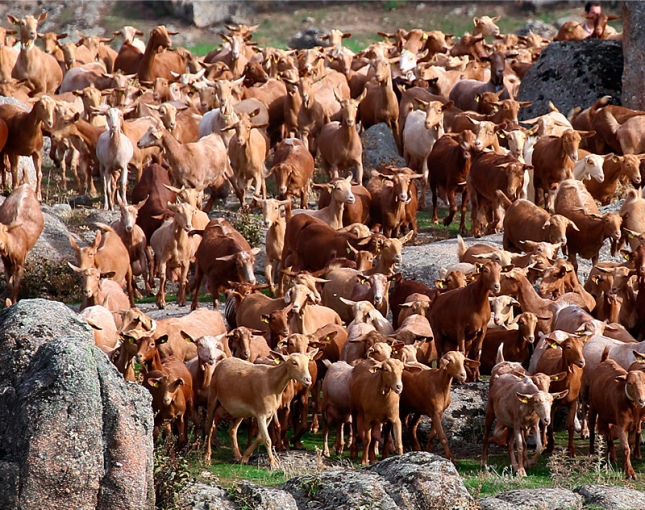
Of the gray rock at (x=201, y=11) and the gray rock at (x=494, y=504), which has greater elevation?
the gray rock at (x=201, y=11)

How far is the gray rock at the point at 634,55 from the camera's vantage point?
24.7 meters

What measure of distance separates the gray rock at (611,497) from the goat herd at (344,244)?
155cm

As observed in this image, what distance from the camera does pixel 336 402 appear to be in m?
13.5

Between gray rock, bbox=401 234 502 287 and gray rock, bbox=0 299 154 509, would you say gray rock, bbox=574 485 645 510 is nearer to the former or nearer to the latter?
gray rock, bbox=0 299 154 509

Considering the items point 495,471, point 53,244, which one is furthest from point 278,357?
point 53,244

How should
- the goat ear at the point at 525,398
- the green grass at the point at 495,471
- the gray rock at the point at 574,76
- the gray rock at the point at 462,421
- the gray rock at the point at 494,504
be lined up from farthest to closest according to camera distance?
the gray rock at the point at 574,76 < the gray rock at the point at 462,421 < the goat ear at the point at 525,398 < the green grass at the point at 495,471 < the gray rock at the point at 494,504

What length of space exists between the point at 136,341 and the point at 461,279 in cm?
498

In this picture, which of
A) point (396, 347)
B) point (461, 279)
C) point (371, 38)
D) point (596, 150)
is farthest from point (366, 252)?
point (371, 38)

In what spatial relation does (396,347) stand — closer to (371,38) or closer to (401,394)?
(401,394)

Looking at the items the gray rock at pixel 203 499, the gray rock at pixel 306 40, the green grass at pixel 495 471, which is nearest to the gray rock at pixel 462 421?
the green grass at pixel 495 471

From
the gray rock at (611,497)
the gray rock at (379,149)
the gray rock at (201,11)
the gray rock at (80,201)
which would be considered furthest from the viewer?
the gray rock at (201,11)

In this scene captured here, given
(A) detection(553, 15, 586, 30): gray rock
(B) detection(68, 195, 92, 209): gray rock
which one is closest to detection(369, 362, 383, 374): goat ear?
(B) detection(68, 195, 92, 209): gray rock

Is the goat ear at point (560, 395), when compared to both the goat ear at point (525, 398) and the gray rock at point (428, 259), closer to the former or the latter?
the goat ear at point (525, 398)

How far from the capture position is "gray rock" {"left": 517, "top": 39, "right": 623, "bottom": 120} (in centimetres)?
2620
